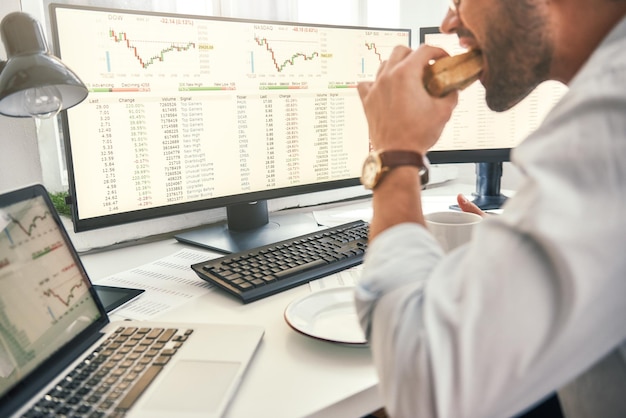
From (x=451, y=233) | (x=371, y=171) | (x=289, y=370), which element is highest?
(x=371, y=171)

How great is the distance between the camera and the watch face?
0.61 meters

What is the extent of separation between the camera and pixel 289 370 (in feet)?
2.00

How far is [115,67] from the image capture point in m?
0.90

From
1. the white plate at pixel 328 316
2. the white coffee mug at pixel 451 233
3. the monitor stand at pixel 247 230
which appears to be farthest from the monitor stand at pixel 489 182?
the white plate at pixel 328 316

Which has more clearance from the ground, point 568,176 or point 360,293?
point 568,176

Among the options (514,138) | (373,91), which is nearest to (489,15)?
(373,91)

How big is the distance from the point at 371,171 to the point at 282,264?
12.7 inches

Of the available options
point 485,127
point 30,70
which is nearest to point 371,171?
point 30,70

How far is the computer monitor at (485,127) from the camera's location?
1362mm

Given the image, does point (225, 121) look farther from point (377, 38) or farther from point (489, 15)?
point (489, 15)

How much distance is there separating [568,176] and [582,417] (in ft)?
1.12

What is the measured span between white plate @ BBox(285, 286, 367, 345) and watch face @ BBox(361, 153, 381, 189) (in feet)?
0.61

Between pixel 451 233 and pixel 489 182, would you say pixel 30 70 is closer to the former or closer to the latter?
pixel 451 233

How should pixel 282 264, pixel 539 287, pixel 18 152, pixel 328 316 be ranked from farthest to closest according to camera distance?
pixel 18 152
pixel 282 264
pixel 328 316
pixel 539 287
